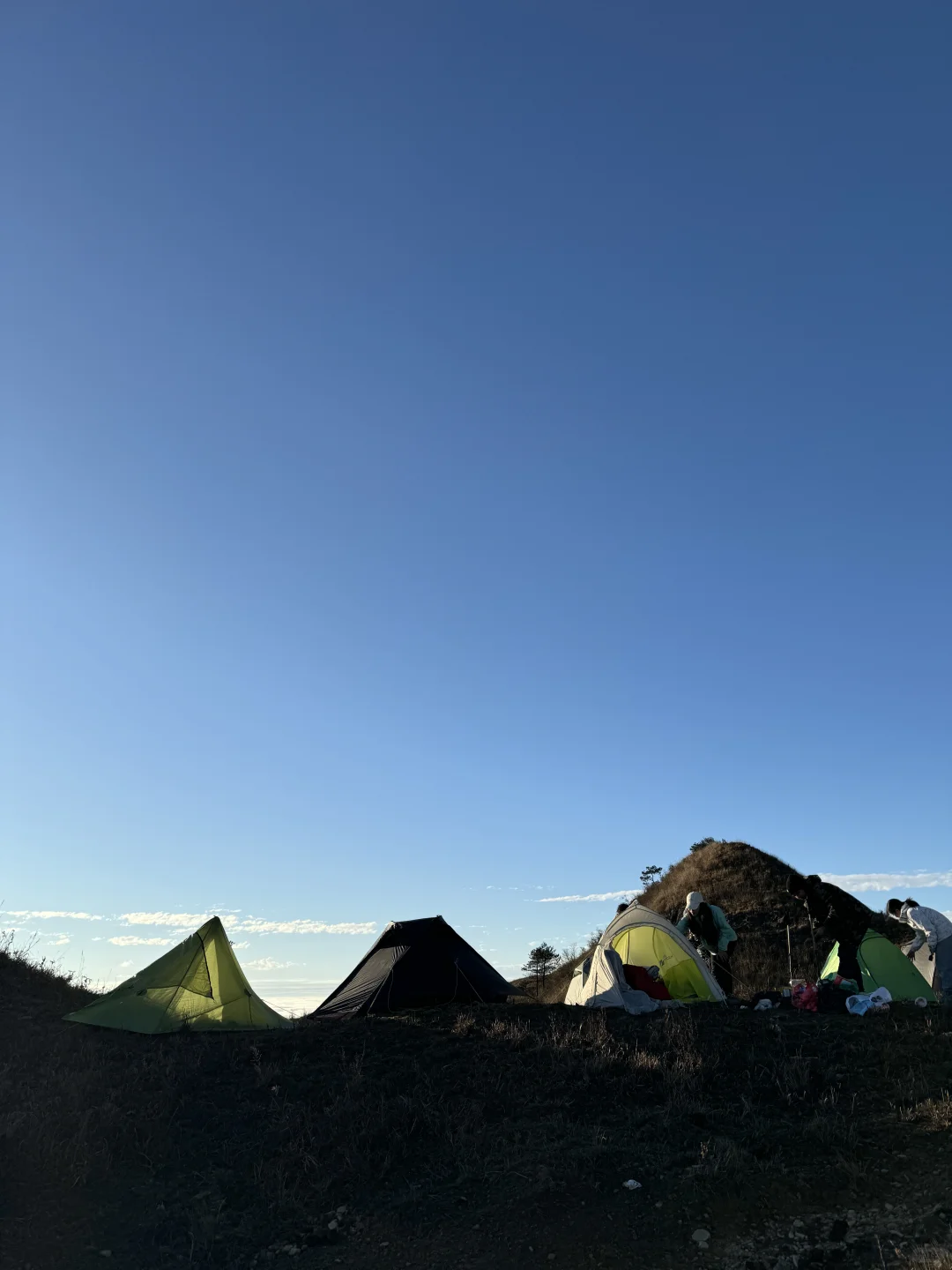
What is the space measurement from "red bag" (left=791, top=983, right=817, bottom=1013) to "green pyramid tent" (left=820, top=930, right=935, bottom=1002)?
2363 millimetres

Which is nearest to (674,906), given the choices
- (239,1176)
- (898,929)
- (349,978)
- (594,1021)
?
(898,929)

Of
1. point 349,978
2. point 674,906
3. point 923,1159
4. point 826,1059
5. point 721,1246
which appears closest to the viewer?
point 721,1246

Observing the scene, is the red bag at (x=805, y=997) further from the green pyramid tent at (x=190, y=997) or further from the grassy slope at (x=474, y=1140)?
the green pyramid tent at (x=190, y=997)

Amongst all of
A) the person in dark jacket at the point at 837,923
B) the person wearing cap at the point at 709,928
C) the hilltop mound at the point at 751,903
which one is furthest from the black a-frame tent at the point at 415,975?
the person in dark jacket at the point at 837,923

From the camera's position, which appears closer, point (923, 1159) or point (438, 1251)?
point (438, 1251)

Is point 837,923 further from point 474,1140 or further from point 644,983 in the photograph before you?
point 474,1140

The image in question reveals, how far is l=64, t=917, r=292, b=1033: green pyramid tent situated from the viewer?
16.8 m

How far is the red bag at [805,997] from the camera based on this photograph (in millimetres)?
16938

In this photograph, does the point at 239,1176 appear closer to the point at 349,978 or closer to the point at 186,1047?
the point at 186,1047

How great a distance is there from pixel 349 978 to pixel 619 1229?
44.5ft

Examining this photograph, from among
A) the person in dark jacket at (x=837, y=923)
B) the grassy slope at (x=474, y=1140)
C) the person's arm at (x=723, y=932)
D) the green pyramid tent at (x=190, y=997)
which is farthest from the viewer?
the person's arm at (x=723, y=932)

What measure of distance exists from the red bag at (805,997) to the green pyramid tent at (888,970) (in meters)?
2.36

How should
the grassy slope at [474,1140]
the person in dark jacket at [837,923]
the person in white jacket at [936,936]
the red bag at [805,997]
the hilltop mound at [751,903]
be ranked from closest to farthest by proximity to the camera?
the grassy slope at [474,1140] < the red bag at [805,997] < the person in white jacket at [936,936] < the person in dark jacket at [837,923] < the hilltop mound at [751,903]

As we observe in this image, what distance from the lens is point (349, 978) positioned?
21734mm
